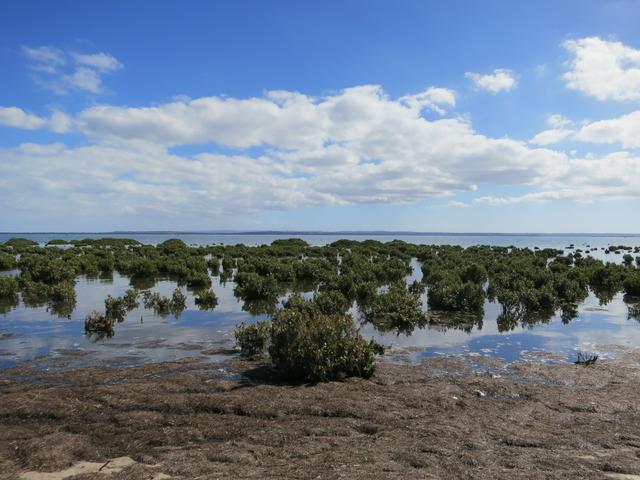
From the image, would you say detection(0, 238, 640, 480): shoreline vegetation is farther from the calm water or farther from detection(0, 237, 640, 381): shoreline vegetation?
the calm water

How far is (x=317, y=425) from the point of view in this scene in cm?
752

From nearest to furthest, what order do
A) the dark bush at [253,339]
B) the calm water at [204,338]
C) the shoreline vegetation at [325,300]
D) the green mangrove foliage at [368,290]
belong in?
the shoreline vegetation at [325,300]
the calm water at [204,338]
the dark bush at [253,339]
the green mangrove foliage at [368,290]

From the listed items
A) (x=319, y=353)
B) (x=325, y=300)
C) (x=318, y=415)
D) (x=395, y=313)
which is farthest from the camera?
(x=325, y=300)

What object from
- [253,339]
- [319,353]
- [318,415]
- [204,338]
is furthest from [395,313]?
[318,415]

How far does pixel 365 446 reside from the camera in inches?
263

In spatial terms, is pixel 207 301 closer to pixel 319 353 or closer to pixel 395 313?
pixel 395 313

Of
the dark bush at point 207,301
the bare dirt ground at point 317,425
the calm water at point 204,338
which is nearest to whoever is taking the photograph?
the bare dirt ground at point 317,425

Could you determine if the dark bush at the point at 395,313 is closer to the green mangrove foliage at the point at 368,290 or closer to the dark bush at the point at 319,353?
the green mangrove foliage at the point at 368,290

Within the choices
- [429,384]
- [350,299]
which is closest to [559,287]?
[350,299]

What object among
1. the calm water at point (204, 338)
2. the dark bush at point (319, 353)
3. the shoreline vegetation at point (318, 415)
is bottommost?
the calm water at point (204, 338)

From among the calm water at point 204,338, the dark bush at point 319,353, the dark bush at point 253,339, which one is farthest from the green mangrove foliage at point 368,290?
the dark bush at point 319,353

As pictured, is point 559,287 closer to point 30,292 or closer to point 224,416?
point 224,416

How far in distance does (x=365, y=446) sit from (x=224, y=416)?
100.0 inches

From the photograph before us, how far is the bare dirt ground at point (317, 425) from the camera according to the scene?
598 cm
